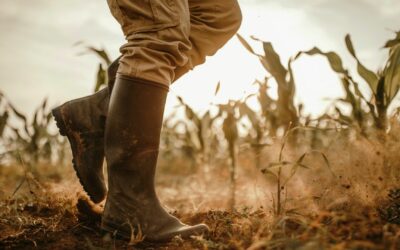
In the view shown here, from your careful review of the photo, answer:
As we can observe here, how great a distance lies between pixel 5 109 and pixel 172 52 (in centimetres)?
194

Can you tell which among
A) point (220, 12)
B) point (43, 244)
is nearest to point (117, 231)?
point (43, 244)

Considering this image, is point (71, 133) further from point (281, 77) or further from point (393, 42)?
point (393, 42)

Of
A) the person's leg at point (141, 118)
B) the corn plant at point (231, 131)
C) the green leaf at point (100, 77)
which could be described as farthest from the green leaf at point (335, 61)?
the green leaf at point (100, 77)

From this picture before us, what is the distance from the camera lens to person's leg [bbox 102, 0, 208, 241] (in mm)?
1251

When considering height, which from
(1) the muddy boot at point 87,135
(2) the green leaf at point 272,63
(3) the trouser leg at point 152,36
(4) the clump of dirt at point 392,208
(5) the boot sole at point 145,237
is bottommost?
(5) the boot sole at point 145,237

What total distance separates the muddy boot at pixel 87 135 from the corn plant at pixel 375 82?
111 cm

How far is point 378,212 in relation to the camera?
4.32 feet

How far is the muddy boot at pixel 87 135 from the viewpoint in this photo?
1470 millimetres

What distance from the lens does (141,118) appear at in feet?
4.17

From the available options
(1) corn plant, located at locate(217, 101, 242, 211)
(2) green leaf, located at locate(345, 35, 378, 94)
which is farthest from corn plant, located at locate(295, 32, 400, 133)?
(1) corn plant, located at locate(217, 101, 242, 211)

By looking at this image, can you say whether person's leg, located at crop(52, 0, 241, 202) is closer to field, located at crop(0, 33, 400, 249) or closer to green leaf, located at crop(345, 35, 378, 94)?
field, located at crop(0, 33, 400, 249)

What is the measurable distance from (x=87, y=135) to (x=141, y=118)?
0.34m

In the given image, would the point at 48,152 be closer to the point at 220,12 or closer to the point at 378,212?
the point at 220,12

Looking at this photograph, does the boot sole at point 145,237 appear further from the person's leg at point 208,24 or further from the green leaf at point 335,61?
the green leaf at point 335,61
